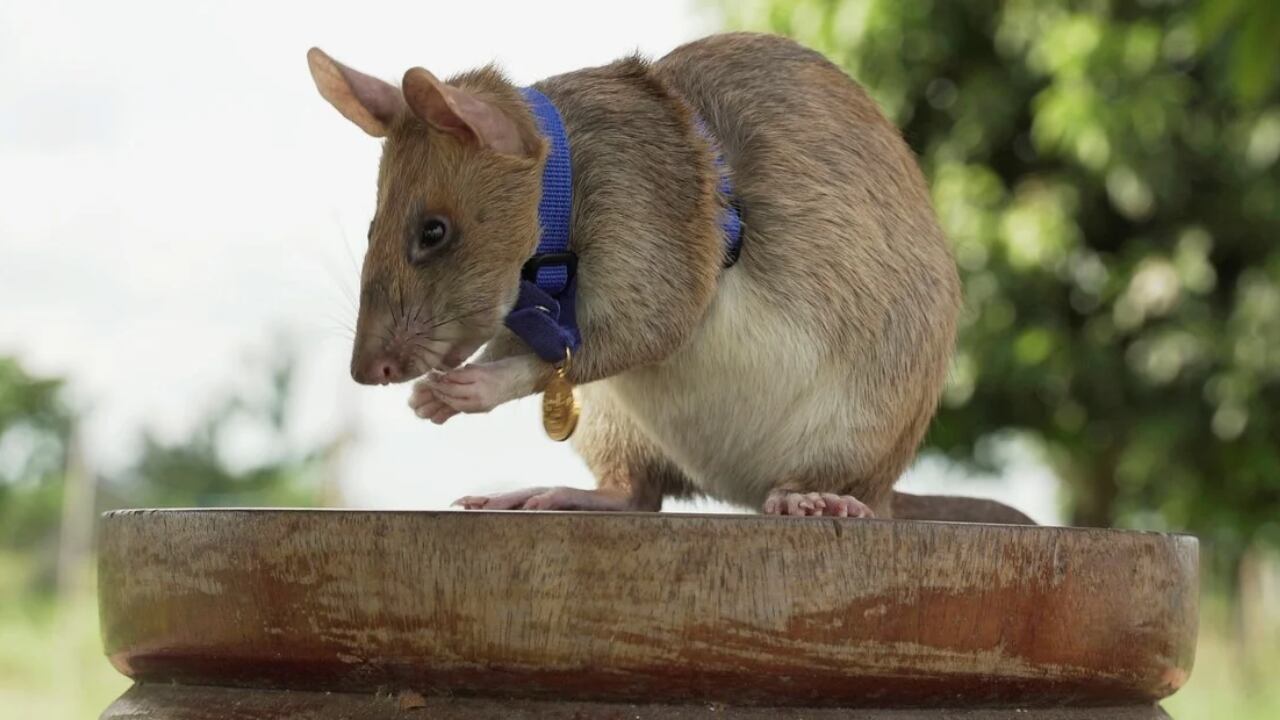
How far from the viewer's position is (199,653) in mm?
1817

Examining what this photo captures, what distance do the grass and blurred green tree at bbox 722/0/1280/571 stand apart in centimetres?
141

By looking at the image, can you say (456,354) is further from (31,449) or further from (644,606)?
(31,449)

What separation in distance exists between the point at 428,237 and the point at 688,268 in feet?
1.23

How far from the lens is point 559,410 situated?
228 centimetres

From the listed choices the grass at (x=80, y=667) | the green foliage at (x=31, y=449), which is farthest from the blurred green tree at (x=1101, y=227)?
the green foliage at (x=31, y=449)

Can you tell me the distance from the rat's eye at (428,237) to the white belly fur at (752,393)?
1.32 feet

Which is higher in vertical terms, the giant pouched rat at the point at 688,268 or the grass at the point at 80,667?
the giant pouched rat at the point at 688,268

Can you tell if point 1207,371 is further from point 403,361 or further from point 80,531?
point 403,361

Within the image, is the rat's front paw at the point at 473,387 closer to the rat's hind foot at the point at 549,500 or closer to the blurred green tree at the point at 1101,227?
the rat's hind foot at the point at 549,500

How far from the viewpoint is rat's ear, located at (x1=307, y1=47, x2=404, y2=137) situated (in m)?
2.16

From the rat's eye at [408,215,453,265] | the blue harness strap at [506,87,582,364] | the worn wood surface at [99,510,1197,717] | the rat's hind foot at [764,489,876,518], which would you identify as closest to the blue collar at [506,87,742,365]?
the blue harness strap at [506,87,582,364]

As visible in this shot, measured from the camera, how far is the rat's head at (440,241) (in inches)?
84.2

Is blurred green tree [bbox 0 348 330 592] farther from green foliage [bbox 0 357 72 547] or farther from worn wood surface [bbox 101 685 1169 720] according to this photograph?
worn wood surface [bbox 101 685 1169 720]

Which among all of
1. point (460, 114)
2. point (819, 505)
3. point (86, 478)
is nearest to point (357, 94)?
point (460, 114)
